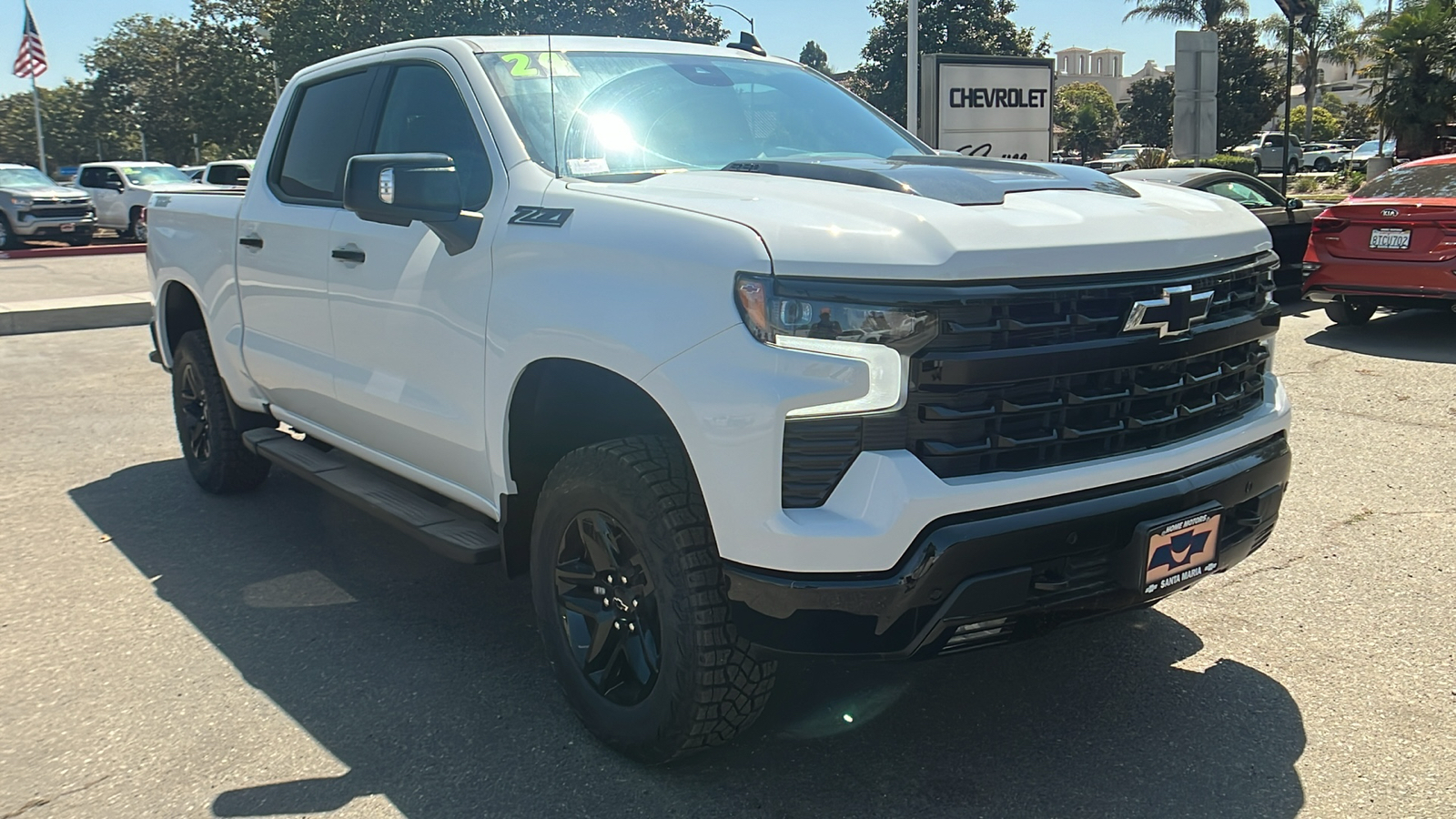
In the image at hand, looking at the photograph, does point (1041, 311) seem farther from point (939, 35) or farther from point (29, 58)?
point (939, 35)

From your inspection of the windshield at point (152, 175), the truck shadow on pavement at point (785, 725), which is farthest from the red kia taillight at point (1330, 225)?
the windshield at point (152, 175)

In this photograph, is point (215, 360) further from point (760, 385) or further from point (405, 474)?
point (760, 385)

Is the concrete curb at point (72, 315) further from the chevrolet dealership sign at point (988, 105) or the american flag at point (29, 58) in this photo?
the american flag at point (29, 58)

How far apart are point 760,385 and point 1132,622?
83.7 inches

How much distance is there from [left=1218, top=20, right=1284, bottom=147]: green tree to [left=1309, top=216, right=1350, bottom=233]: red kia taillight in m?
54.5

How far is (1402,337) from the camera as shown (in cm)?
979

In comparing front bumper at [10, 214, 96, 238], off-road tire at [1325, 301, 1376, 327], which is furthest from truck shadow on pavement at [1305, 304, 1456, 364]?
front bumper at [10, 214, 96, 238]

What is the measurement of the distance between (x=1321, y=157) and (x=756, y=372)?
5577 centimetres

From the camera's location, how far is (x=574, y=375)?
322 centimetres

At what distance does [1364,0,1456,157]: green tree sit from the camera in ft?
91.6

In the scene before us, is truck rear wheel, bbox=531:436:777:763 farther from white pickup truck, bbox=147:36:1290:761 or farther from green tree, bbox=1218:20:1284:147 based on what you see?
green tree, bbox=1218:20:1284:147

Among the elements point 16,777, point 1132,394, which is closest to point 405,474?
point 16,777

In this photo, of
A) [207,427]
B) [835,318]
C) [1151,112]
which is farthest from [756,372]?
[1151,112]

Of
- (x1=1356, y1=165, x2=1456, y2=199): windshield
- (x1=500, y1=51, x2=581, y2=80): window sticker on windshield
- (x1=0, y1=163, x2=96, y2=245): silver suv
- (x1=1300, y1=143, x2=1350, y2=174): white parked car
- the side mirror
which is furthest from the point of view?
(x1=1300, y1=143, x2=1350, y2=174): white parked car
